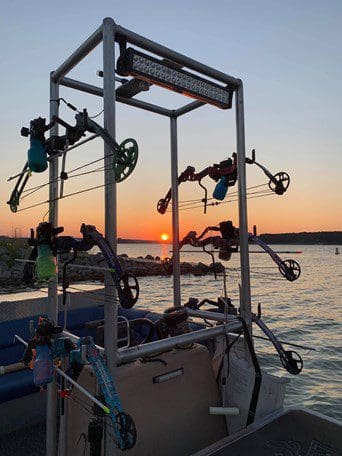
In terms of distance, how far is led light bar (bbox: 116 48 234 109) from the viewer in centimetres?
268

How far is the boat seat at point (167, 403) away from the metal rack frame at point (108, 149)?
→ 0.23 m

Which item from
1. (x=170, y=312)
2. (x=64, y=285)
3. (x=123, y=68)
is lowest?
(x=170, y=312)

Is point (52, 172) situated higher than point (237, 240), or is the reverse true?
point (52, 172)

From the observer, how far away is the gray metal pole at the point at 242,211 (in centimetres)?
352

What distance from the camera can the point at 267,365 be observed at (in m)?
10.3

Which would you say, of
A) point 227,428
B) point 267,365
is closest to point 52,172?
point 227,428

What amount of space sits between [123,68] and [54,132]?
0.92 metres

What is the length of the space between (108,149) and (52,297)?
4.73ft

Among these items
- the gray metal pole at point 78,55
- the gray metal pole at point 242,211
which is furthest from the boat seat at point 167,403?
the gray metal pole at point 78,55

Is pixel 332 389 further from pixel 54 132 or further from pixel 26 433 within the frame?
pixel 54 132

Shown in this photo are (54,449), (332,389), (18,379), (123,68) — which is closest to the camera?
(123,68)

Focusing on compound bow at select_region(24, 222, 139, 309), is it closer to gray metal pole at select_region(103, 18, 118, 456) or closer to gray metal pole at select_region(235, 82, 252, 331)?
gray metal pole at select_region(103, 18, 118, 456)

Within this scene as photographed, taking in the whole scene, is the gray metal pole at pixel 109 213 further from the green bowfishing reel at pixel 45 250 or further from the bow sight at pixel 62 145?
the green bowfishing reel at pixel 45 250

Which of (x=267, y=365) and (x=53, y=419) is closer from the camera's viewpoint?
Result: (x=53, y=419)
